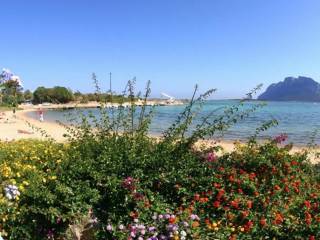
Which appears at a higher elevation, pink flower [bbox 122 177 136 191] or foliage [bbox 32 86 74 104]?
foliage [bbox 32 86 74 104]

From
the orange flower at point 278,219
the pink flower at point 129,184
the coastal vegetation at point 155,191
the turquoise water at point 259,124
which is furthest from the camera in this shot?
the turquoise water at point 259,124

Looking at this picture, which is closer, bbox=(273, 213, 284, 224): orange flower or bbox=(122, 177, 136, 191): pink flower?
bbox=(273, 213, 284, 224): orange flower

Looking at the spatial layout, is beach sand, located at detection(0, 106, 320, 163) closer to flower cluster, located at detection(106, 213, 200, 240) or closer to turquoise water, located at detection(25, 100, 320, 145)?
turquoise water, located at detection(25, 100, 320, 145)

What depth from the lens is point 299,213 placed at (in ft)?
21.8

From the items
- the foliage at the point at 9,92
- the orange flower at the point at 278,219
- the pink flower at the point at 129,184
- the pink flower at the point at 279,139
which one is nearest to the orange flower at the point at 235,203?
the orange flower at the point at 278,219

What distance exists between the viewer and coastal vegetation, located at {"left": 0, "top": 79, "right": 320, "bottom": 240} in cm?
590

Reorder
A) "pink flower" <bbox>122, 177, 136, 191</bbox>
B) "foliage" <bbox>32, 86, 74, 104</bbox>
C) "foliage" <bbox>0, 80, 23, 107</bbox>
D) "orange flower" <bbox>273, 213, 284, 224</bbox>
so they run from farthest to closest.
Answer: "foliage" <bbox>32, 86, 74, 104</bbox>
"foliage" <bbox>0, 80, 23, 107</bbox>
"pink flower" <bbox>122, 177, 136, 191</bbox>
"orange flower" <bbox>273, 213, 284, 224</bbox>

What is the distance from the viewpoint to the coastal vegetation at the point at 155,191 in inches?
232

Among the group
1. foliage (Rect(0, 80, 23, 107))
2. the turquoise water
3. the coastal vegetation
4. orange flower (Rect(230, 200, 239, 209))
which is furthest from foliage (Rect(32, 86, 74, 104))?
orange flower (Rect(230, 200, 239, 209))

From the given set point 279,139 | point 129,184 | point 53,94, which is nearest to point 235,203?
point 129,184

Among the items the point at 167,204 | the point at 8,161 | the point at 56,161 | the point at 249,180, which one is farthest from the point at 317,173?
the point at 8,161

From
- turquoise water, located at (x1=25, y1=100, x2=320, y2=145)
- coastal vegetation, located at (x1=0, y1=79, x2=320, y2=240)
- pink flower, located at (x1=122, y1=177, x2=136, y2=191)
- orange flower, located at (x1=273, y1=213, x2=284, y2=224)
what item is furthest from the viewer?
turquoise water, located at (x1=25, y1=100, x2=320, y2=145)

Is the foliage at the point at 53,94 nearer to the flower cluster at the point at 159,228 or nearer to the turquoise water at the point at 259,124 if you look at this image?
the turquoise water at the point at 259,124

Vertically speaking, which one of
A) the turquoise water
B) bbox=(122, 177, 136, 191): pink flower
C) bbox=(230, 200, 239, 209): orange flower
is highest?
bbox=(122, 177, 136, 191): pink flower
